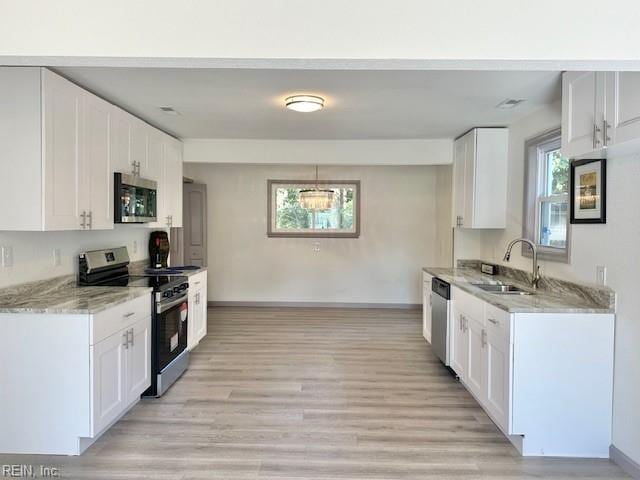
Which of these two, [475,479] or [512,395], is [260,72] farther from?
[475,479]

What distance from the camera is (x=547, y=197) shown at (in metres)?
Result: 3.36

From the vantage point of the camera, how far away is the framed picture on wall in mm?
2525

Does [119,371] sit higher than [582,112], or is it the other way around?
[582,112]

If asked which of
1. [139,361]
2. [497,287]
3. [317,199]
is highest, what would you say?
[317,199]

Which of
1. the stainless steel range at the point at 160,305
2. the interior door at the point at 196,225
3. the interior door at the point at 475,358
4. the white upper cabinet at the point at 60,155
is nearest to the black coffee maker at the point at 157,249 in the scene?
the stainless steel range at the point at 160,305

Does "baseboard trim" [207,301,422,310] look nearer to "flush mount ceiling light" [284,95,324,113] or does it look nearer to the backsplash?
the backsplash

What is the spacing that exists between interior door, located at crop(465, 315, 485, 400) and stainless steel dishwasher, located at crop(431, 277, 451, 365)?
460mm

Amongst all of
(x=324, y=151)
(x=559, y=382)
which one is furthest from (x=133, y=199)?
(x=559, y=382)

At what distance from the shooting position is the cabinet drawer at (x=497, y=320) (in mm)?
2477

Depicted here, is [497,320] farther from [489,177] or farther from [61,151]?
[61,151]

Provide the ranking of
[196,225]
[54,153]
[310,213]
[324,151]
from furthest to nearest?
[310,213] < [196,225] < [324,151] < [54,153]

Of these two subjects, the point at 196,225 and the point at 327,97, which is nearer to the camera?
the point at 327,97

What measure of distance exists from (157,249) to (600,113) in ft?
13.4

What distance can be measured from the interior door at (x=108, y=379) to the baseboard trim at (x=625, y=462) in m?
2.99
